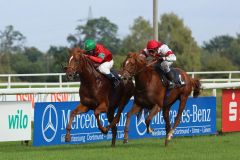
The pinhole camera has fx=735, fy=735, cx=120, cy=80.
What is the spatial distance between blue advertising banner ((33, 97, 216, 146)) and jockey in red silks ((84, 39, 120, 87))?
1.25 m

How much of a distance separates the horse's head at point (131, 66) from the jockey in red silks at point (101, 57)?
528 mm

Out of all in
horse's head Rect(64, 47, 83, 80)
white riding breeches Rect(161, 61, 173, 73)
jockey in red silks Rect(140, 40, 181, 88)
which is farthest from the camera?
white riding breeches Rect(161, 61, 173, 73)

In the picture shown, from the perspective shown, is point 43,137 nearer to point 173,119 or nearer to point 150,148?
point 150,148

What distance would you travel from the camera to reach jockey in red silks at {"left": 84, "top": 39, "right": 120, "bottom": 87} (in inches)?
522

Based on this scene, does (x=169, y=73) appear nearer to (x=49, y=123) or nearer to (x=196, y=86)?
(x=196, y=86)

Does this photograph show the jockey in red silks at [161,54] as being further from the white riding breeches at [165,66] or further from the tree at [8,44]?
the tree at [8,44]

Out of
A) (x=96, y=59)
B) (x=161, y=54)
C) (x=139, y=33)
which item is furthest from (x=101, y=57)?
(x=139, y=33)

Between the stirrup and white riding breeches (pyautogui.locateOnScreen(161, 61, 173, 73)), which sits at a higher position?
white riding breeches (pyautogui.locateOnScreen(161, 61, 173, 73))

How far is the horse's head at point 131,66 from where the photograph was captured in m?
12.7

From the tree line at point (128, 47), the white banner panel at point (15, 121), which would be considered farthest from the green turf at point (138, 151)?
the tree line at point (128, 47)

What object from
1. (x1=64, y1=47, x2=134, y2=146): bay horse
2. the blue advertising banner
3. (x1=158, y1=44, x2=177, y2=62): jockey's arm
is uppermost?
(x1=158, y1=44, x2=177, y2=62): jockey's arm

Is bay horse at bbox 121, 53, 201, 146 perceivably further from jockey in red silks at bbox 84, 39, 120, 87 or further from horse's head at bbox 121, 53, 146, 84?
jockey in red silks at bbox 84, 39, 120, 87

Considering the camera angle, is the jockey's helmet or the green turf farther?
the jockey's helmet

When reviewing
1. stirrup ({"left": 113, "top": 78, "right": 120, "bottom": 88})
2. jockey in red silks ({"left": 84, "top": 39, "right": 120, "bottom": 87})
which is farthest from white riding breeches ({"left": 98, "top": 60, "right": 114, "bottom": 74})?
stirrup ({"left": 113, "top": 78, "right": 120, "bottom": 88})
